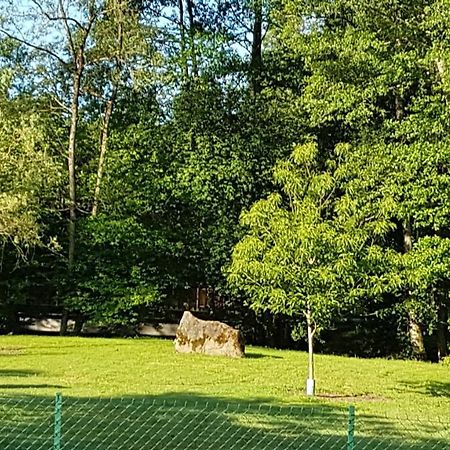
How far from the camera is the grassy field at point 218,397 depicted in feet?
31.0

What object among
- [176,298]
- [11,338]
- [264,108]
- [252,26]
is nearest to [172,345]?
[11,338]

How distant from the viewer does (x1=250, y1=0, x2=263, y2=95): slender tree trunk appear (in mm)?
29703

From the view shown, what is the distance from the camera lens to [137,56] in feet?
93.0

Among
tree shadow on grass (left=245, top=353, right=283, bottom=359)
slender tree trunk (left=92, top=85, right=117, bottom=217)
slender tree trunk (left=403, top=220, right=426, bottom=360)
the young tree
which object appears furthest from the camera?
slender tree trunk (left=92, top=85, right=117, bottom=217)

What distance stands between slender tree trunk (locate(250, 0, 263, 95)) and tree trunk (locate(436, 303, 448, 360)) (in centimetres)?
1040

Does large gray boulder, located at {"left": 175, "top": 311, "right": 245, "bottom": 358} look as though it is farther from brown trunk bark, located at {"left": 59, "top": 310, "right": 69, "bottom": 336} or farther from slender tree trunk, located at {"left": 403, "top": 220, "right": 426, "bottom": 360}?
brown trunk bark, located at {"left": 59, "top": 310, "right": 69, "bottom": 336}

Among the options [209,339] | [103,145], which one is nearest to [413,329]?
[209,339]

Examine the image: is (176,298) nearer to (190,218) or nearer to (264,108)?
(190,218)

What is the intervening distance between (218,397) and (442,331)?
51.3ft

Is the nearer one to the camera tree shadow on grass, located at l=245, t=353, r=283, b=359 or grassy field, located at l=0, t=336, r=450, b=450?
grassy field, located at l=0, t=336, r=450, b=450

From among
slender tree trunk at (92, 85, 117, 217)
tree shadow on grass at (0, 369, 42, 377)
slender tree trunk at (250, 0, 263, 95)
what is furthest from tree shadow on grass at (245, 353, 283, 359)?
slender tree trunk at (250, 0, 263, 95)

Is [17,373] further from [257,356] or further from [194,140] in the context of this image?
[194,140]

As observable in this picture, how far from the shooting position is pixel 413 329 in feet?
87.2

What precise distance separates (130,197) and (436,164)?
11459 mm
